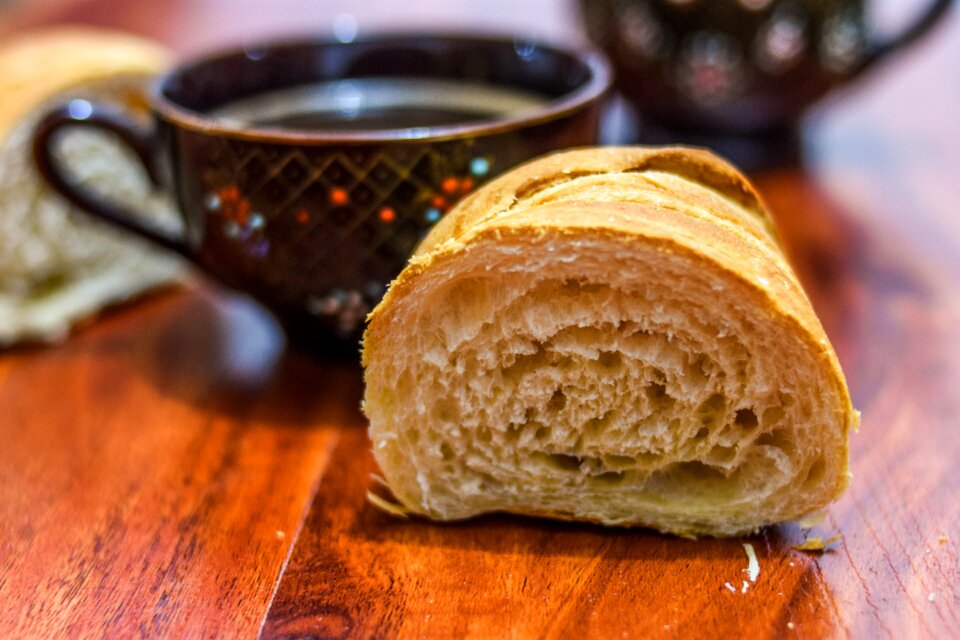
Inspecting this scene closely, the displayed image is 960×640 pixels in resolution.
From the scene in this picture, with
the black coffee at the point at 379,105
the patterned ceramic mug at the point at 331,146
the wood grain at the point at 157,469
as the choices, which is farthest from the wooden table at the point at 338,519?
the black coffee at the point at 379,105

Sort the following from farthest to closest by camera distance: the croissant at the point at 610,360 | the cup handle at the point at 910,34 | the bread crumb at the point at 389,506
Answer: the cup handle at the point at 910,34
the bread crumb at the point at 389,506
the croissant at the point at 610,360

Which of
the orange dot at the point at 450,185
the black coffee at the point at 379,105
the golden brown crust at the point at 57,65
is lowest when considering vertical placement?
the golden brown crust at the point at 57,65

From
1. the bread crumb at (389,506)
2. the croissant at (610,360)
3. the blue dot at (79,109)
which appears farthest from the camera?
the blue dot at (79,109)

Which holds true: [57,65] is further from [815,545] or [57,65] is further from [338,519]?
[815,545]

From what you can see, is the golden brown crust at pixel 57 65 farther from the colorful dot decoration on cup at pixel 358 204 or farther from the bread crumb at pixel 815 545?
the bread crumb at pixel 815 545

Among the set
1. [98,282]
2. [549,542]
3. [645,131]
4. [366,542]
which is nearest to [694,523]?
[549,542]

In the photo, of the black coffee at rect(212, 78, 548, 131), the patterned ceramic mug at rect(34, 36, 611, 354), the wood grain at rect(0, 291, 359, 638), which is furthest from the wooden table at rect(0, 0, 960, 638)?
the black coffee at rect(212, 78, 548, 131)

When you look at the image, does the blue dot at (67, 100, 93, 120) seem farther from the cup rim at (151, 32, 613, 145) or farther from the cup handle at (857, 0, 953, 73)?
the cup handle at (857, 0, 953, 73)

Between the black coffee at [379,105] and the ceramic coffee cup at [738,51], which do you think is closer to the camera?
the black coffee at [379,105]
